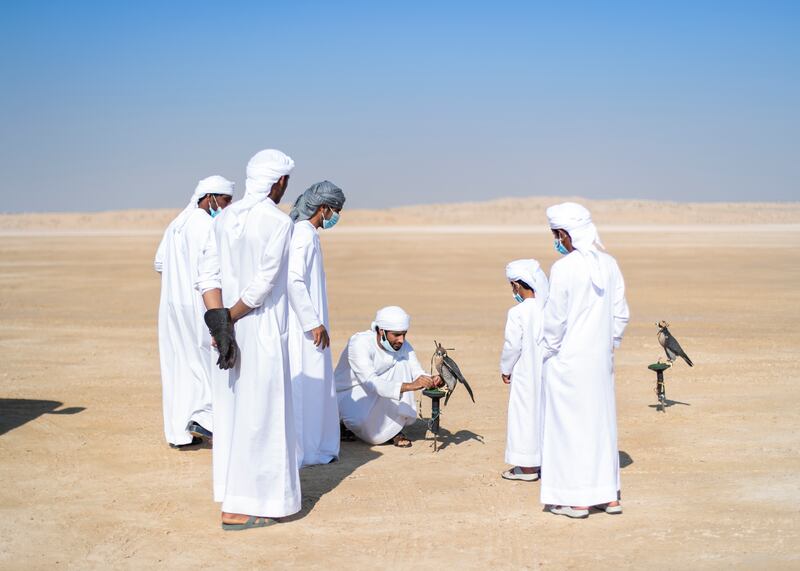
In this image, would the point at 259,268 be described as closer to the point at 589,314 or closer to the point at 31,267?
the point at 589,314

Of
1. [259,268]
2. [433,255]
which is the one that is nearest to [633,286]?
[433,255]

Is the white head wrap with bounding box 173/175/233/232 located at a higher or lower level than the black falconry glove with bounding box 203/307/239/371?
higher

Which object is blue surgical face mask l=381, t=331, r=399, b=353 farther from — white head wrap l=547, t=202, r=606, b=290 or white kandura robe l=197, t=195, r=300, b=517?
white head wrap l=547, t=202, r=606, b=290

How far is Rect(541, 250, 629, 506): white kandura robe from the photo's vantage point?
685cm

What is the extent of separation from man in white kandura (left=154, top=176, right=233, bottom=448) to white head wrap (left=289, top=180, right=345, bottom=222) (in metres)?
1.05

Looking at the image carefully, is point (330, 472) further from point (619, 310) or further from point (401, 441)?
point (619, 310)

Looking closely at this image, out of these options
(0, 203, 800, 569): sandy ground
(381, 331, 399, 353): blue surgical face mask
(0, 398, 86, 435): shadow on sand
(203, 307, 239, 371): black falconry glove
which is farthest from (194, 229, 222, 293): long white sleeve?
(0, 398, 86, 435): shadow on sand

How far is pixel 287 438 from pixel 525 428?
79.1 inches

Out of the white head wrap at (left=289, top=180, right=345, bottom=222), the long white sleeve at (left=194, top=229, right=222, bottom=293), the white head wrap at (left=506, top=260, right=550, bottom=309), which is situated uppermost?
the white head wrap at (left=289, top=180, right=345, bottom=222)

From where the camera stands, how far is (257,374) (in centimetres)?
664

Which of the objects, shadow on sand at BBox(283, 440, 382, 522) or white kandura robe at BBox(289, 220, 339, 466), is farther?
white kandura robe at BBox(289, 220, 339, 466)

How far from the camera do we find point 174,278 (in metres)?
9.22

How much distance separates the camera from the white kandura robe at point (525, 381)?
7.85 m

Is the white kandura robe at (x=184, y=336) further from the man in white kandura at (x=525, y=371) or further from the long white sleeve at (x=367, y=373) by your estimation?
the man in white kandura at (x=525, y=371)
